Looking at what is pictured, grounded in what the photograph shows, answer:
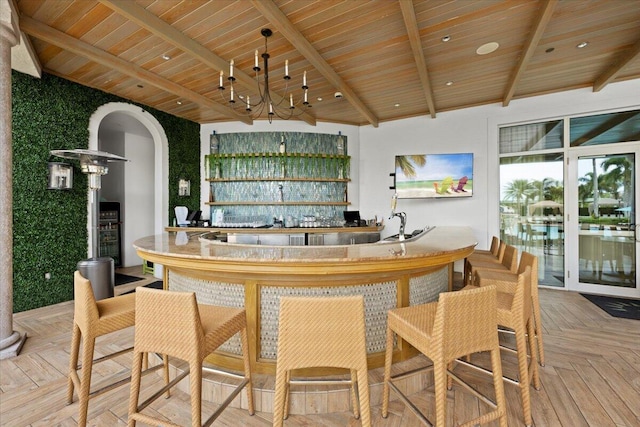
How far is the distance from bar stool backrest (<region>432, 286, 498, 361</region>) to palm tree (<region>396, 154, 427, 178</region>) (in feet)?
13.9

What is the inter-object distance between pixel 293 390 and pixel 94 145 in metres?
4.69

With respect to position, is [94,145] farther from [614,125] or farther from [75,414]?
[614,125]

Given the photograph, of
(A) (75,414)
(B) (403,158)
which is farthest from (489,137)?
(A) (75,414)

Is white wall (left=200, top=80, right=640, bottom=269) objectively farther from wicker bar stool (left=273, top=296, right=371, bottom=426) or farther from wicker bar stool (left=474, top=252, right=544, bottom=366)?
wicker bar stool (left=273, top=296, right=371, bottom=426)

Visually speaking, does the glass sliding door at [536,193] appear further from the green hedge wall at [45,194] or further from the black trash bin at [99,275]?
the green hedge wall at [45,194]

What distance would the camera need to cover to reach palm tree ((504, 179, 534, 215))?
16.7ft

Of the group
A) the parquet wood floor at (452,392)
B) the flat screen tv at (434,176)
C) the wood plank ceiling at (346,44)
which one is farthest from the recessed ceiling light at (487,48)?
the parquet wood floor at (452,392)

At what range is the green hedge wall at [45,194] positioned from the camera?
12.2 ft

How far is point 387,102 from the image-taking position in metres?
5.14

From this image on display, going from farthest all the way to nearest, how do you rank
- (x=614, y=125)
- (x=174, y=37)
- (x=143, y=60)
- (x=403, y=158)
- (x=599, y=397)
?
(x=403, y=158) → (x=614, y=125) → (x=143, y=60) → (x=174, y=37) → (x=599, y=397)

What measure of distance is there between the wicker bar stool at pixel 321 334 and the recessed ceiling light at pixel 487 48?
136 inches

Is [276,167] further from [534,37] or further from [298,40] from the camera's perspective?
[534,37]

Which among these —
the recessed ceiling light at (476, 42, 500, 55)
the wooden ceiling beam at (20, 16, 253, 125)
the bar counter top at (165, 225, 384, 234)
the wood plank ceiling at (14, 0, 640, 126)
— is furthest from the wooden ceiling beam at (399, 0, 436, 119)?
the wooden ceiling beam at (20, 16, 253, 125)

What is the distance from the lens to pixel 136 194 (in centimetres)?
668
